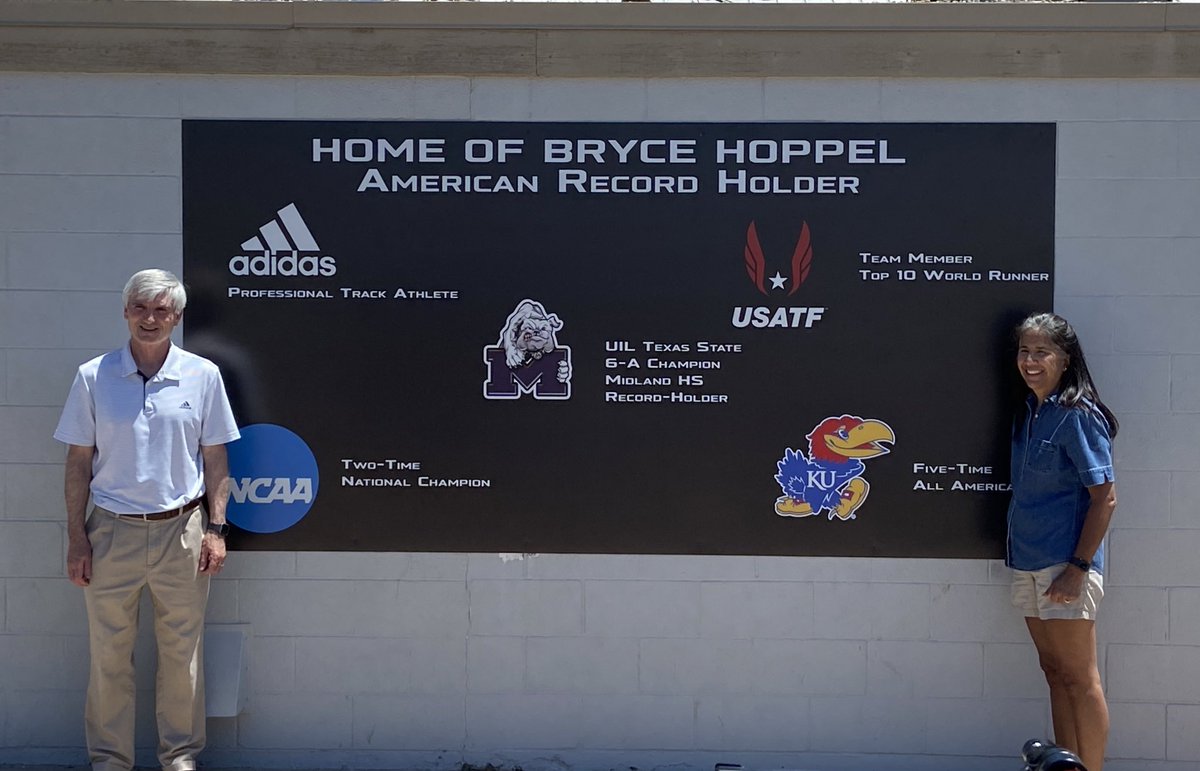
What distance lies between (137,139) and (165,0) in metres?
0.57

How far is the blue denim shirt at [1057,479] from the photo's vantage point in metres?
3.77

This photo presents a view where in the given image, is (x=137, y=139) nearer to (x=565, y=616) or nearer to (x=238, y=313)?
(x=238, y=313)

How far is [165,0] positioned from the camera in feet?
14.1

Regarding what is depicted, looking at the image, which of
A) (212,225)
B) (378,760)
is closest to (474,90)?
(212,225)

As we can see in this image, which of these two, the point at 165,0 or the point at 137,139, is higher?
the point at 165,0

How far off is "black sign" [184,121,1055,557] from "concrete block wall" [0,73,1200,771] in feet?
0.40

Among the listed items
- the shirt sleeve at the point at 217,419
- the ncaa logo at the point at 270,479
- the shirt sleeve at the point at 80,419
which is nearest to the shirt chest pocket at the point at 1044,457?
the ncaa logo at the point at 270,479

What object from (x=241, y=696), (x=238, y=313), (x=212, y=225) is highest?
(x=212, y=225)

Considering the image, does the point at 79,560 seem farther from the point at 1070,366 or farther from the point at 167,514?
the point at 1070,366

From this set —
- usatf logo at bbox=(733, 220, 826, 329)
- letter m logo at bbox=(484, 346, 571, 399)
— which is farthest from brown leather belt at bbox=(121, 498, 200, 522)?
usatf logo at bbox=(733, 220, 826, 329)

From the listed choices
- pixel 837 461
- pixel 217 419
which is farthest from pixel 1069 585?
pixel 217 419

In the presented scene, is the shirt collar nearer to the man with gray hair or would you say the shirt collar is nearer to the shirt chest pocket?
the man with gray hair

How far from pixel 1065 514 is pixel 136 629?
139 inches

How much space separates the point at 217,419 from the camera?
13.2ft
